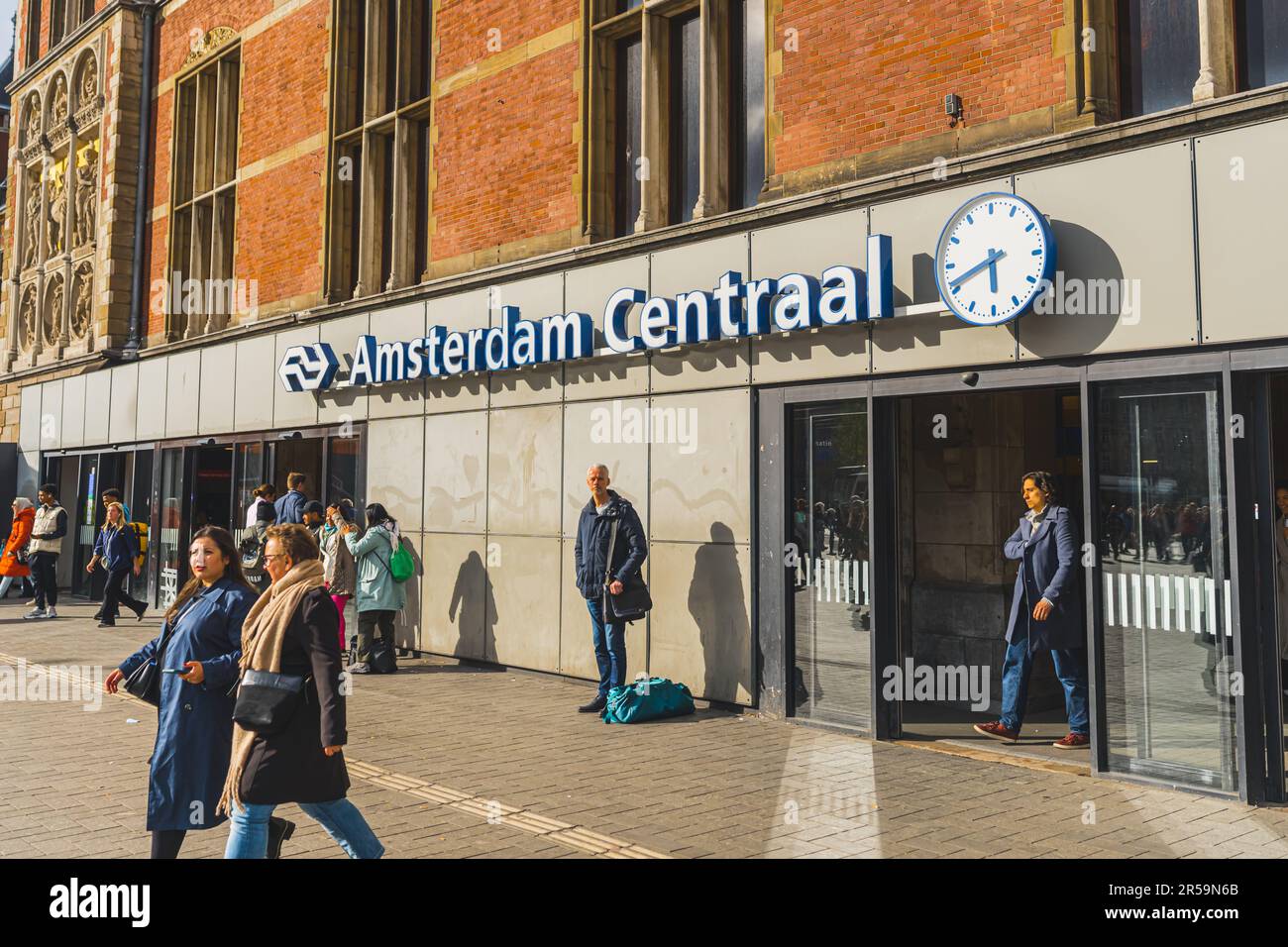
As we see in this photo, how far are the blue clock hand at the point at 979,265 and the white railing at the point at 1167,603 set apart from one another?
86.9 inches

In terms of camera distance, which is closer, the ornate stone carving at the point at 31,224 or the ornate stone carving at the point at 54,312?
the ornate stone carving at the point at 54,312

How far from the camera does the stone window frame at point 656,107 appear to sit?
33.8 feet

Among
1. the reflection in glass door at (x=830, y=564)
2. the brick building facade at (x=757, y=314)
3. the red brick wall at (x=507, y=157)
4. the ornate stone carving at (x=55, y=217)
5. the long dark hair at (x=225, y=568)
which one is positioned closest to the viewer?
the long dark hair at (x=225, y=568)

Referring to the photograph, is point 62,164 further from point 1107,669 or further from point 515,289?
point 1107,669

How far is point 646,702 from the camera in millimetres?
9039

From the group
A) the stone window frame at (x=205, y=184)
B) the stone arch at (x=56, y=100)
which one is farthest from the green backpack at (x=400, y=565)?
the stone arch at (x=56, y=100)

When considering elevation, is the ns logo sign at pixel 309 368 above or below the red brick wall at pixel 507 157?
below

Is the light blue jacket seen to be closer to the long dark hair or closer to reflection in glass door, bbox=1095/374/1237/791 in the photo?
the long dark hair

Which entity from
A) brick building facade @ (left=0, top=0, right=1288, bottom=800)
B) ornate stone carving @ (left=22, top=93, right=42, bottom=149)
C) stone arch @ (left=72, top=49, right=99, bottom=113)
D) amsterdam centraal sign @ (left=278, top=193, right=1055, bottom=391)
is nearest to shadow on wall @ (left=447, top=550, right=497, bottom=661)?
brick building facade @ (left=0, top=0, right=1288, bottom=800)

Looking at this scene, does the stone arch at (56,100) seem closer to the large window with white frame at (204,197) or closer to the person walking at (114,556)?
the large window with white frame at (204,197)

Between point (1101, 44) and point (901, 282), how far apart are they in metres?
2.10

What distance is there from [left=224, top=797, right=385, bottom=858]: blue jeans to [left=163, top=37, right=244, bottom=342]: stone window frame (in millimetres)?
14516

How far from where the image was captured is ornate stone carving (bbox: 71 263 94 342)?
2097 centimetres

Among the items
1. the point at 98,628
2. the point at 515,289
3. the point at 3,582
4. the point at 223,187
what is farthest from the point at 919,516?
the point at 3,582
